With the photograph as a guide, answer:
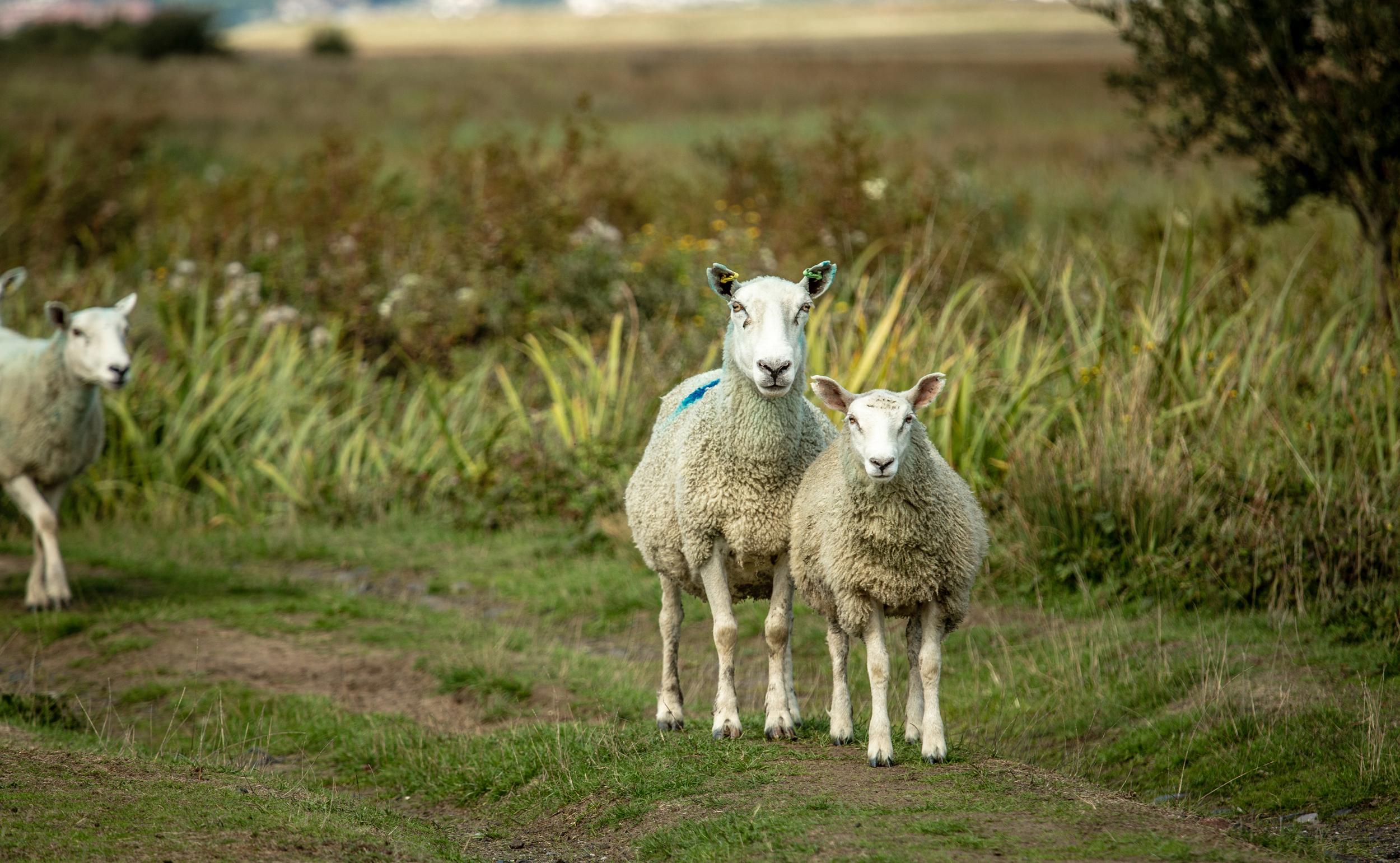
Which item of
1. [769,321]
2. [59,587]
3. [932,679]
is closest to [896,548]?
[932,679]

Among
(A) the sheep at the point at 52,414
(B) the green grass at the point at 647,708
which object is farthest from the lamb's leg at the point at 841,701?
(A) the sheep at the point at 52,414

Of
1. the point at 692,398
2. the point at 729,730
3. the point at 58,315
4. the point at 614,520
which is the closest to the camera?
the point at 729,730

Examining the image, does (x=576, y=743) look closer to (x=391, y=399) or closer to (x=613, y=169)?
(x=391, y=399)

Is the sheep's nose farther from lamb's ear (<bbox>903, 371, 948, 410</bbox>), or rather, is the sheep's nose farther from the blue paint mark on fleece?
the blue paint mark on fleece

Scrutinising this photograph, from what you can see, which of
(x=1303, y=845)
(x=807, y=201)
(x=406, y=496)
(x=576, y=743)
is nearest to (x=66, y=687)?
(x=576, y=743)

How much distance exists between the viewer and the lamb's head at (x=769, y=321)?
17.6ft

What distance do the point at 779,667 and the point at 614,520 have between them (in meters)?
4.54

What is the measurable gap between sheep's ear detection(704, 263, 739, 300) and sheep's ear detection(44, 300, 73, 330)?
5.04m

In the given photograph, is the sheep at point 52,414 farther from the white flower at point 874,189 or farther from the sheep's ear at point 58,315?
the white flower at point 874,189

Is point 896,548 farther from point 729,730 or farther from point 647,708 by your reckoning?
point 647,708

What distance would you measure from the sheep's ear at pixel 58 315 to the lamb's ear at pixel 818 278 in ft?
17.4

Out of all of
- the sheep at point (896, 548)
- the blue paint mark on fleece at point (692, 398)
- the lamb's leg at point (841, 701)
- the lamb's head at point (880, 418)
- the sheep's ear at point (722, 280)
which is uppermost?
the sheep's ear at point (722, 280)

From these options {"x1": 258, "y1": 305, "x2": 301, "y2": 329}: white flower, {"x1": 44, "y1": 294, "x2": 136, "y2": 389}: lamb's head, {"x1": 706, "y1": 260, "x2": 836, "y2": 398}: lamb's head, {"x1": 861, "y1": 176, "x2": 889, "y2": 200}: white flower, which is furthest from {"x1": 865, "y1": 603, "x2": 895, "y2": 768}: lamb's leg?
{"x1": 861, "y1": 176, "x2": 889, "y2": 200}: white flower

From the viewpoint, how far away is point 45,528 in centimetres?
916
